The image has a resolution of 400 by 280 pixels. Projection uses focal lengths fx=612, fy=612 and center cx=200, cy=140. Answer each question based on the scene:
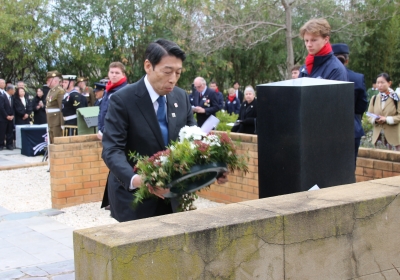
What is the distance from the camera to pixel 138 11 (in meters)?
24.8

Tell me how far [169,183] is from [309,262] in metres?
0.88

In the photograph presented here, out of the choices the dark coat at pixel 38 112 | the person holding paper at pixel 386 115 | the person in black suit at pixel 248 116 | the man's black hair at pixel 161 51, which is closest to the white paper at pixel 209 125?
the man's black hair at pixel 161 51

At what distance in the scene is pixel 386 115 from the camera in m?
9.66

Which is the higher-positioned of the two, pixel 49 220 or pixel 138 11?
pixel 138 11

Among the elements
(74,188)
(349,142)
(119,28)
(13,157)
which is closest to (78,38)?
(119,28)

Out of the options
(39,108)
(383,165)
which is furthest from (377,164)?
(39,108)

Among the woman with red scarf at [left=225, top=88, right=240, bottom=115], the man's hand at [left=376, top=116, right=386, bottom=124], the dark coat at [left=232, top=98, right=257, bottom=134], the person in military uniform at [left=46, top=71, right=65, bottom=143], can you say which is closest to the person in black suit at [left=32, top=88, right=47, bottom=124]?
the person in military uniform at [left=46, top=71, right=65, bottom=143]

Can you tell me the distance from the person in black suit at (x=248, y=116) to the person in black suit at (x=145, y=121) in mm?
6372

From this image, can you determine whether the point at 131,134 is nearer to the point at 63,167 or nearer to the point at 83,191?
the point at 63,167

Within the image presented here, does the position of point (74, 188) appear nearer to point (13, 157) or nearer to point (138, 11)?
point (13, 157)

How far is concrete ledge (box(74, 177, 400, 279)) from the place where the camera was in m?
2.71

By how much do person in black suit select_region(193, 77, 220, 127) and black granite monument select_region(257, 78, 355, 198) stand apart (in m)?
9.14

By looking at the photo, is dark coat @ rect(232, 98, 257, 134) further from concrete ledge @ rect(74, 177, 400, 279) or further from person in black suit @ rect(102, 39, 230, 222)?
person in black suit @ rect(102, 39, 230, 222)

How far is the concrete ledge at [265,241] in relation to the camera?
2.71 meters
